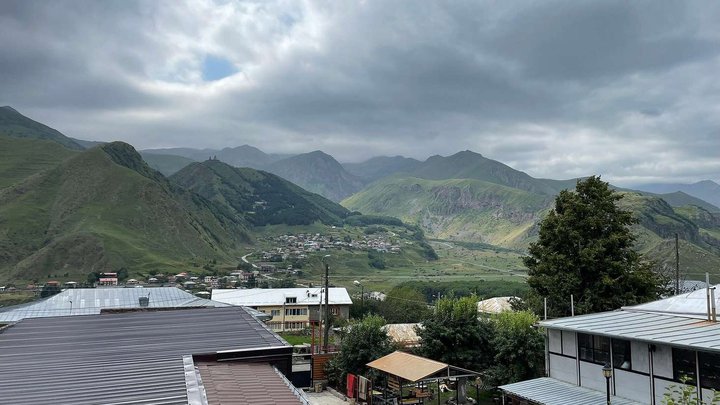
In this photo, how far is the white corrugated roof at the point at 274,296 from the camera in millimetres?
65938

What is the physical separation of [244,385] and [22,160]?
20130cm

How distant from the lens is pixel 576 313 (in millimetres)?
26891

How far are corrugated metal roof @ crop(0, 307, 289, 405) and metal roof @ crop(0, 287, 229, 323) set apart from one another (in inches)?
413

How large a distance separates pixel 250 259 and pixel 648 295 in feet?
454

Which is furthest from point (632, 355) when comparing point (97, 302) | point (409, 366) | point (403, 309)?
point (403, 309)

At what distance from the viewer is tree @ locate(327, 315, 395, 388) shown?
27.6 meters

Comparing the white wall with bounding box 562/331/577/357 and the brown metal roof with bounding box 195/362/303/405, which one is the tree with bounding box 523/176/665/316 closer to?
the white wall with bounding box 562/331/577/357

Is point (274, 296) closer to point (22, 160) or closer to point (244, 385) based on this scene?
point (244, 385)

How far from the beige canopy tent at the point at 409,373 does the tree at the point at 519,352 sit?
207 cm

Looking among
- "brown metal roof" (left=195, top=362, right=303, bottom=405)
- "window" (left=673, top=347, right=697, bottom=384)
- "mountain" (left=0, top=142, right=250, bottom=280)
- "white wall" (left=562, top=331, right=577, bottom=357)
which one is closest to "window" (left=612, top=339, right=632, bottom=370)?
"window" (left=673, top=347, right=697, bottom=384)

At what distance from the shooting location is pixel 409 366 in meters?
21.8

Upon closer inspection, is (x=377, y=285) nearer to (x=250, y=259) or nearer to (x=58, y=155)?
(x=250, y=259)

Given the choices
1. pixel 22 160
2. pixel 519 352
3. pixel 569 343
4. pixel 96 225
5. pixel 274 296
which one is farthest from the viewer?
pixel 22 160

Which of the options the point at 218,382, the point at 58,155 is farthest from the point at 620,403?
the point at 58,155
